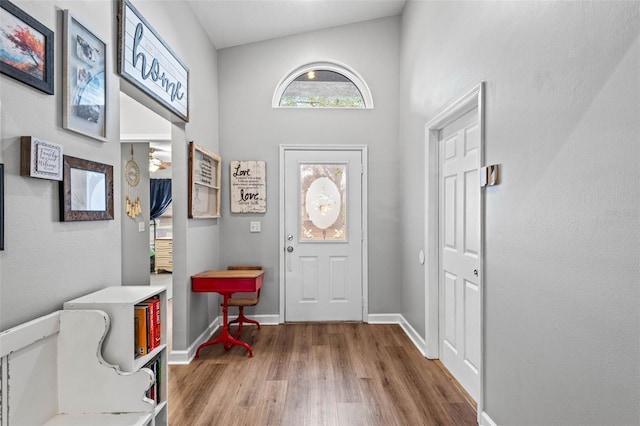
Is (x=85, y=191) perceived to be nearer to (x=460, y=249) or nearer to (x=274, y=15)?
(x=460, y=249)

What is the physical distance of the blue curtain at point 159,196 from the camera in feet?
21.6

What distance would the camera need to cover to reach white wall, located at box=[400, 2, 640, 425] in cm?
111

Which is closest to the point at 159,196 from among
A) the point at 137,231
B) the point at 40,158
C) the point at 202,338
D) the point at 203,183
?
the point at 137,231

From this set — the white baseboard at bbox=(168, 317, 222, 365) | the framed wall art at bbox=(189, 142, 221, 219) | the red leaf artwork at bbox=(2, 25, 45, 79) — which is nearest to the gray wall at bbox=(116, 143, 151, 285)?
the framed wall art at bbox=(189, 142, 221, 219)

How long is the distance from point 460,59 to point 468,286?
154 cm

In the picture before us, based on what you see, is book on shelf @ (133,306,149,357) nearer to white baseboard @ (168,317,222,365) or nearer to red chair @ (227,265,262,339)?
white baseboard @ (168,317,222,365)

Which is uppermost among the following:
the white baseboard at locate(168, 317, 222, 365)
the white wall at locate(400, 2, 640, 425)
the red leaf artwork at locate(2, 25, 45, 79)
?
the red leaf artwork at locate(2, 25, 45, 79)

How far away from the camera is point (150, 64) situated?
228 centimetres

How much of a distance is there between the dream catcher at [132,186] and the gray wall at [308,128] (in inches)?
48.0

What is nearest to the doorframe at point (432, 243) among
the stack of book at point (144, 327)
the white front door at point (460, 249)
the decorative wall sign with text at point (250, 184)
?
the white front door at point (460, 249)

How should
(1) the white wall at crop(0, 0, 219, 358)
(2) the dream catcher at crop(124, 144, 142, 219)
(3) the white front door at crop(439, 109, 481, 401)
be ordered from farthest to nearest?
(2) the dream catcher at crop(124, 144, 142, 219) → (3) the white front door at crop(439, 109, 481, 401) → (1) the white wall at crop(0, 0, 219, 358)

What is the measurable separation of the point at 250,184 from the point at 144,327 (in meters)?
2.44

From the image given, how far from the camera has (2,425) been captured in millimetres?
1134

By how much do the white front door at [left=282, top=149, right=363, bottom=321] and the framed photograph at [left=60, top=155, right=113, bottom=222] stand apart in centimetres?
227
